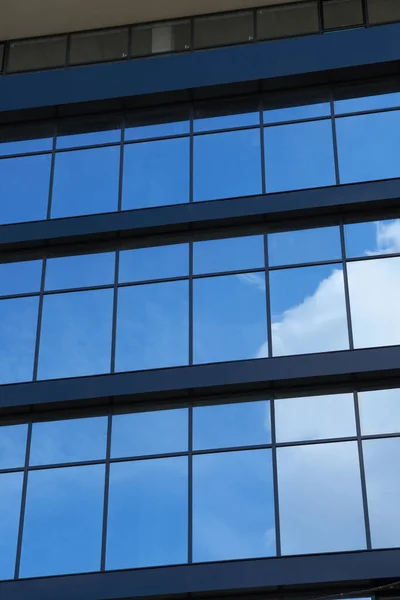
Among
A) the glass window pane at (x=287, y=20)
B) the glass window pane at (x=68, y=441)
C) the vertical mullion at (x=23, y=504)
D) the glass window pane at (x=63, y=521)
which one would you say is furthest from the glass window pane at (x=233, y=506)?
the glass window pane at (x=287, y=20)

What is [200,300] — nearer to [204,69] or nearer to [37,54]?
[204,69]

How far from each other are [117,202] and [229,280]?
3.86 meters

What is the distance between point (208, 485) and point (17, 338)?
6.29 meters

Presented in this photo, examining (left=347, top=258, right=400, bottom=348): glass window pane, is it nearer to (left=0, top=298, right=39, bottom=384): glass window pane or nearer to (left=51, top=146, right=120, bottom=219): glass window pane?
(left=51, top=146, right=120, bottom=219): glass window pane

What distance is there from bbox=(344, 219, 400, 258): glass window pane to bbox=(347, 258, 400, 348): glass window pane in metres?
0.32

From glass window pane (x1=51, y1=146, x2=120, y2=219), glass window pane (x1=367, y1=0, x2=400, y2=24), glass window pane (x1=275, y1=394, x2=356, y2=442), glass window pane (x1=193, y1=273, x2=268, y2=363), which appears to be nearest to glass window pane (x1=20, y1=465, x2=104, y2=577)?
glass window pane (x1=193, y1=273, x2=268, y2=363)

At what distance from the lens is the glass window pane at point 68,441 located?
2508 cm

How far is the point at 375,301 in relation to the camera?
1011 inches

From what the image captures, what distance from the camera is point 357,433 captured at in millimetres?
24125

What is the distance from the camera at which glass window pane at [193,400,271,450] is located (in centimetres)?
2453

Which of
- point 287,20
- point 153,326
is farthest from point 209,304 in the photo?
point 287,20

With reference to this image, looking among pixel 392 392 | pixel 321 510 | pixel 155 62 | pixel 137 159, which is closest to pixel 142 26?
pixel 155 62

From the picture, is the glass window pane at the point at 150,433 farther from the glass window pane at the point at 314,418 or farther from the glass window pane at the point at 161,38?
the glass window pane at the point at 161,38

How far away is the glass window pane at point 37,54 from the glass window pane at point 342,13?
7.51m
